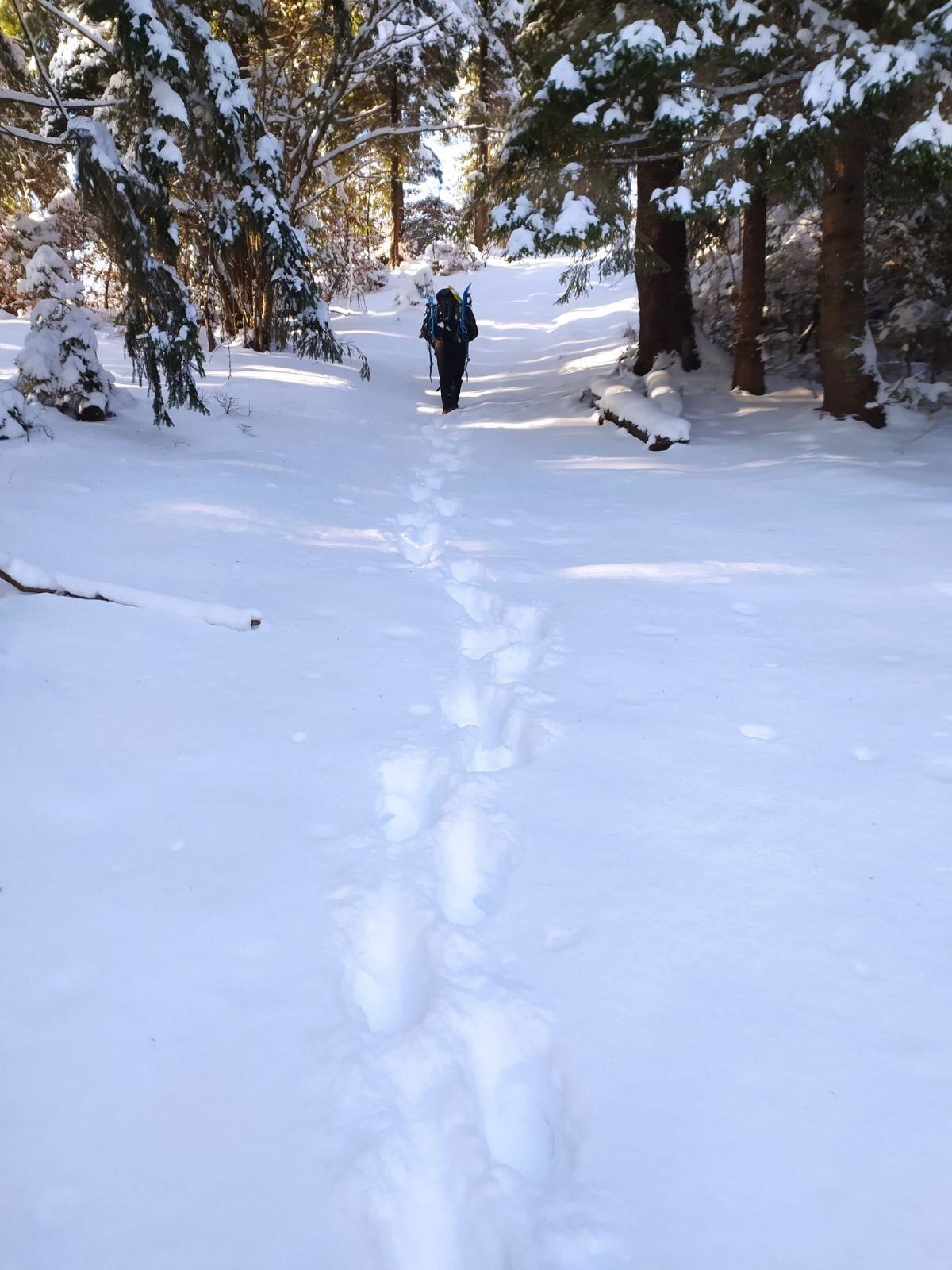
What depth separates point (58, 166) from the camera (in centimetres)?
605

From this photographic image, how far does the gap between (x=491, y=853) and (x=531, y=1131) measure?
870 millimetres

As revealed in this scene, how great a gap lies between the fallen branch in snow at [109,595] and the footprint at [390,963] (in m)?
2.01

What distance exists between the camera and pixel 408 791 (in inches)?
109

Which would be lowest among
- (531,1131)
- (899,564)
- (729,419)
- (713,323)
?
(531,1131)

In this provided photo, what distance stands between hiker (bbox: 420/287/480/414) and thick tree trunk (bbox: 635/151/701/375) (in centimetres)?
216

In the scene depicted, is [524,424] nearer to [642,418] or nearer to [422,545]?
[642,418]

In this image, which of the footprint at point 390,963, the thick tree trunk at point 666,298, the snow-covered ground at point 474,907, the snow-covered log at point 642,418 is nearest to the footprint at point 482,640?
the snow-covered ground at point 474,907

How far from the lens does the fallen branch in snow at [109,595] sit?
389 cm

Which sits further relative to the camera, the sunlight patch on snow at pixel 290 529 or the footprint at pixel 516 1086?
the sunlight patch on snow at pixel 290 529

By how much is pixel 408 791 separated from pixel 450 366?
8871 mm

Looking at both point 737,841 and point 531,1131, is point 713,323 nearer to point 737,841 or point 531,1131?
point 737,841

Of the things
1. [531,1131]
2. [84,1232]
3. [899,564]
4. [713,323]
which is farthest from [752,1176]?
[713,323]

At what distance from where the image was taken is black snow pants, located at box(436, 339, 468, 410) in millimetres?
10664

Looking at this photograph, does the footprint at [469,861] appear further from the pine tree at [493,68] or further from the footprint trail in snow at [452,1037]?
the pine tree at [493,68]
